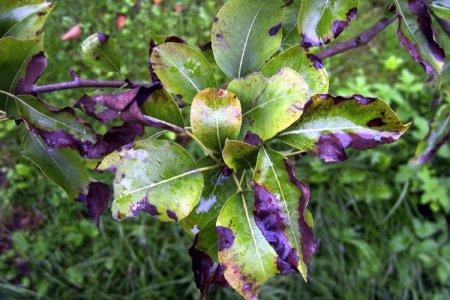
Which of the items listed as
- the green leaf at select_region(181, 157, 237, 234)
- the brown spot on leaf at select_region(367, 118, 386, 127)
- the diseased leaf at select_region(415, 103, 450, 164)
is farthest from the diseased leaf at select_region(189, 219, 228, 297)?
the diseased leaf at select_region(415, 103, 450, 164)

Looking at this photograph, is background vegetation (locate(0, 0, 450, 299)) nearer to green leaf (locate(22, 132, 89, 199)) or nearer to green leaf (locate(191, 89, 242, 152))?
green leaf (locate(22, 132, 89, 199))

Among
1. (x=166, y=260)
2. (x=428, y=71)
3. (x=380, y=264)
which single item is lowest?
(x=380, y=264)

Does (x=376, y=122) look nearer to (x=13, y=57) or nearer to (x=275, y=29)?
(x=275, y=29)

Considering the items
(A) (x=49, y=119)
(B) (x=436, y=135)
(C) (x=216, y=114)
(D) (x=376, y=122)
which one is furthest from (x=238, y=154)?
(B) (x=436, y=135)

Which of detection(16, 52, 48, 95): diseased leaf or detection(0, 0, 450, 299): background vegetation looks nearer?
detection(16, 52, 48, 95): diseased leaf

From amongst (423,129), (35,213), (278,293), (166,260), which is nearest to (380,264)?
(278,293)

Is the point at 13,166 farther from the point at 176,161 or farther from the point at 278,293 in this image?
the point at 176,161
